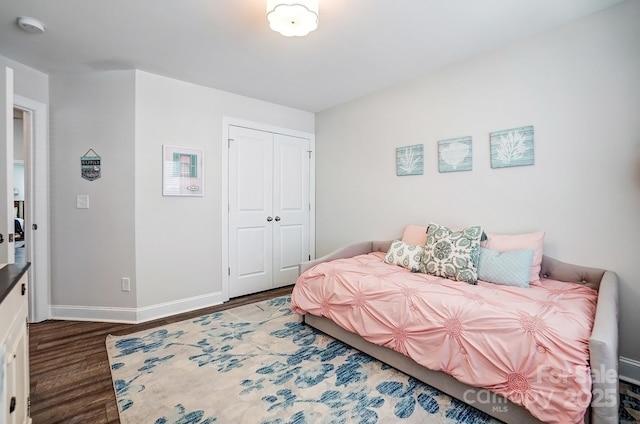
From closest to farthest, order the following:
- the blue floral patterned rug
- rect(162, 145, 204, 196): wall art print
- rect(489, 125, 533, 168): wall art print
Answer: the blue floral patterned rug, rect(489, 125, 533, 168): wall art print, rect(162, 145, 204, 196): wall art print

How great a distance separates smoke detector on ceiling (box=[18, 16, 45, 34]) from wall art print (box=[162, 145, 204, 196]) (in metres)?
1.21

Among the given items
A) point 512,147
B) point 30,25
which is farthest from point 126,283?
point 512,147

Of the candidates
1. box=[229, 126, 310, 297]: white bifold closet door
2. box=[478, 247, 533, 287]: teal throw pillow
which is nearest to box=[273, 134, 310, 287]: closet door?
box=[229, 126, 310, 297]: white bifold closet door

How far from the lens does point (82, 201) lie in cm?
296

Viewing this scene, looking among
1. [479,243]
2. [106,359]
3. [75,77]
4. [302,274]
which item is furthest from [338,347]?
[75,77]

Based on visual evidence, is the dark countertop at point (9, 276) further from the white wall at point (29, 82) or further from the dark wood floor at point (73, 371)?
the white wall at point (29, 82)

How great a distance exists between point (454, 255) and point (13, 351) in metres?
2.57

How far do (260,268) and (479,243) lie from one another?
2.60m

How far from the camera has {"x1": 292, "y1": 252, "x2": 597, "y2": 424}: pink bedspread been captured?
1325 mm

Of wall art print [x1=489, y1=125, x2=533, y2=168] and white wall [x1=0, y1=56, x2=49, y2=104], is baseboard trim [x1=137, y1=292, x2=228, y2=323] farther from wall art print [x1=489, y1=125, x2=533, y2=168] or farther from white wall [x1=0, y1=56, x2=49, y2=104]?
wall art print [x1=489, y1=125, x2=533, y2=168]

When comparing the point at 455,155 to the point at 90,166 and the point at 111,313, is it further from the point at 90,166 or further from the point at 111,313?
the point at 111,313

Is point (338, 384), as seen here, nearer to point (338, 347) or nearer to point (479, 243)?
point (338, 347)

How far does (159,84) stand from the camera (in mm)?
3055

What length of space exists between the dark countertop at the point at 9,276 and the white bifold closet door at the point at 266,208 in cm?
219
